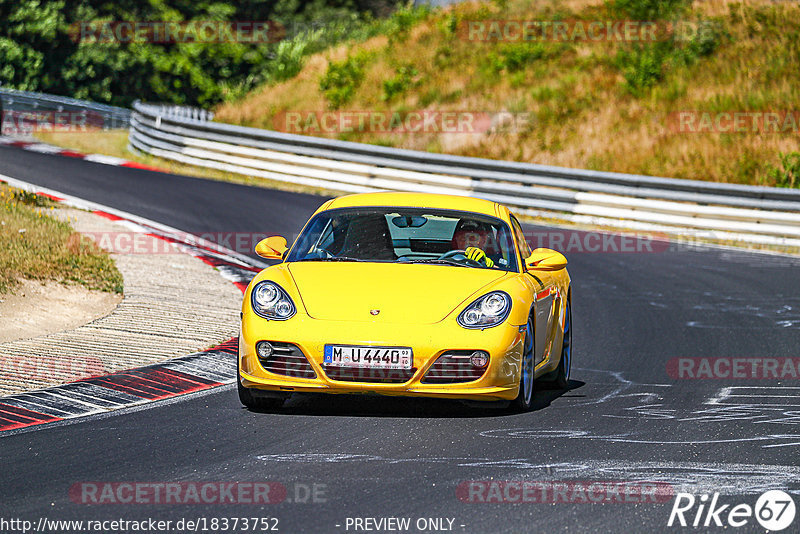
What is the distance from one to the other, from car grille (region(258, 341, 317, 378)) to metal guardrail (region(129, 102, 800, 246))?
46.5 feet

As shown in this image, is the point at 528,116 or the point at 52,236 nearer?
the point at 52,236

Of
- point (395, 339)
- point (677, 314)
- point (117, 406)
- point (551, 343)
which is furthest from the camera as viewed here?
point (677, 314)

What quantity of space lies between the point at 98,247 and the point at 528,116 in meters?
16.7

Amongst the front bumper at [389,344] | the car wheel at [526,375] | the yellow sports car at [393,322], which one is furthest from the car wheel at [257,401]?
the car wheel at [526,375]

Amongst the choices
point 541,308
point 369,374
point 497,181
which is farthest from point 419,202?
point 497,181

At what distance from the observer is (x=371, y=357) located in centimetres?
721

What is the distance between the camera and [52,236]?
13516 millimetres

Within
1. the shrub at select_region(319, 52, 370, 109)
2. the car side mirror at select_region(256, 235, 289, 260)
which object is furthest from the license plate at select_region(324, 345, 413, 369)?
the shrub at select_region(319, 52, 370, 109)

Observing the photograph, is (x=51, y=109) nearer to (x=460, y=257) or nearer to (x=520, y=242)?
(x=520, y=242)

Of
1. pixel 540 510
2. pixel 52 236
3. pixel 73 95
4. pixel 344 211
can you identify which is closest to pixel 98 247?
pixel 52 236

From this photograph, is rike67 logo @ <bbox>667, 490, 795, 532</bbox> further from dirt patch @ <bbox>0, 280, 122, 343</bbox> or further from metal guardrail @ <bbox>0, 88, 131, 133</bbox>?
metal guardrail @ <bbox>0, 88, 131, 133</bbox>

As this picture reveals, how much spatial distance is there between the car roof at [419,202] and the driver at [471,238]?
0.11 meters

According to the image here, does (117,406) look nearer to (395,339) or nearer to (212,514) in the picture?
(395,339)

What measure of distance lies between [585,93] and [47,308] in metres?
20.7
